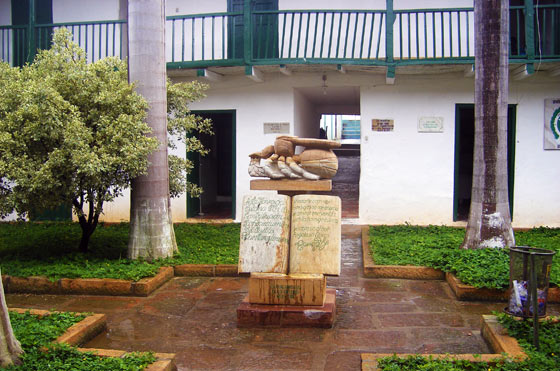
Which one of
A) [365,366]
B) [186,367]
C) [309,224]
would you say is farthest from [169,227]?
[365,366]

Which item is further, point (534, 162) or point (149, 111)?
point (534, 162)

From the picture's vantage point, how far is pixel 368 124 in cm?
1120

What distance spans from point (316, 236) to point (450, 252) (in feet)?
8.87

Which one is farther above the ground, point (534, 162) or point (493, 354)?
point (534, 162)

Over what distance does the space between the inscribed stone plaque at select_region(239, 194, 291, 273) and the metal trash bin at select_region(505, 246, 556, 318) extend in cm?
221

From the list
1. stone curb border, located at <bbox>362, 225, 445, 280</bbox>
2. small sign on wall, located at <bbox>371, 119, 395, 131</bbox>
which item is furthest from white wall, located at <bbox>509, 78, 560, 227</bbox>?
stone curb border, located at <bbox>362, 225, 445, 280</bbox>

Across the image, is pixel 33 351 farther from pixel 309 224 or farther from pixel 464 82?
pixel 464 82

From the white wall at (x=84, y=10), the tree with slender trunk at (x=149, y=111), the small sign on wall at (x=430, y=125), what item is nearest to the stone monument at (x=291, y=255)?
the tree with slender trunk at (x=149, y=111)

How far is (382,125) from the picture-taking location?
36.7 feet

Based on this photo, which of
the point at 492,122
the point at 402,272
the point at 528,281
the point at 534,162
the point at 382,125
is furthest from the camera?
the point at 382,125

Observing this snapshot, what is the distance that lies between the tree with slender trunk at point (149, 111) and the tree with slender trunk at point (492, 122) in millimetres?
4403

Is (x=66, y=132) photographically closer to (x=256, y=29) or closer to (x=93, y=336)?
(x=93, y=336)

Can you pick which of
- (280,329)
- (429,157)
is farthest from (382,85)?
(280,329)

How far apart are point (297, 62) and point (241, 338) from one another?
6591mm
